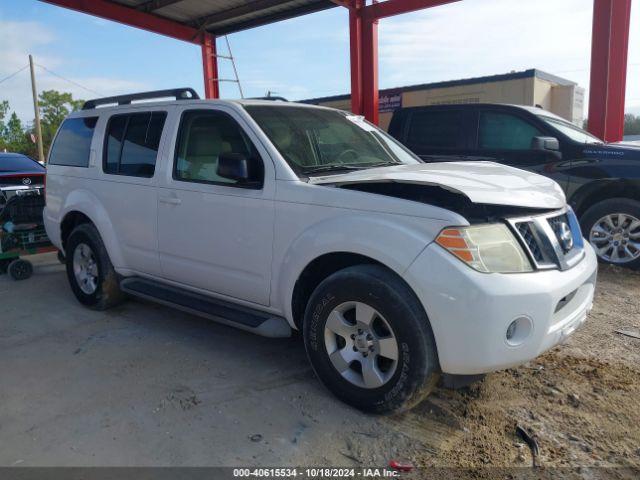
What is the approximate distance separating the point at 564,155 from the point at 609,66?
11.0 feet

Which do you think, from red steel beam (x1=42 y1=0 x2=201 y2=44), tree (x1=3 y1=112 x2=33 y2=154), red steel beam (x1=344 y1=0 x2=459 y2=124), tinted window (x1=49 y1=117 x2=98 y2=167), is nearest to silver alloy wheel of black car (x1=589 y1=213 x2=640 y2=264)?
tinted window (x1=49 y1=117 x2=98 y2=167)

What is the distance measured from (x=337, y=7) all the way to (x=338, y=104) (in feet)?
26.1

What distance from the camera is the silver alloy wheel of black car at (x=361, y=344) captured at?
9.57 feet

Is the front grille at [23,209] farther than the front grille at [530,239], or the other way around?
the front grille at [23,209]

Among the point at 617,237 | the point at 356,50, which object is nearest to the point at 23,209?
the point at 617,237

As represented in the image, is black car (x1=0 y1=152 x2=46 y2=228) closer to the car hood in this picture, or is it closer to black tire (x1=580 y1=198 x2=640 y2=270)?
the car hood

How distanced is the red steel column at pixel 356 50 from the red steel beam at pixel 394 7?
0.20 m

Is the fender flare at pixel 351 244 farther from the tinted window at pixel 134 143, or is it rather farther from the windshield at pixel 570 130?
the windshield at pixel 570 130

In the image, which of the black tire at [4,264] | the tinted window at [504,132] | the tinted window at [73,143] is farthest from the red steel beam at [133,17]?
the tinted window at [504,132]

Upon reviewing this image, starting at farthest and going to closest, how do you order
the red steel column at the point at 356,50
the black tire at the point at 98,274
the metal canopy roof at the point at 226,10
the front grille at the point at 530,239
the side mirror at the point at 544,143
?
the metal canopy roof at the point at 226,10 < the red steel column at the point at 356,50 < the side mirror at the point at 544,143 < the black tire at the point at 98,274 < the front grille at the point at 530,239

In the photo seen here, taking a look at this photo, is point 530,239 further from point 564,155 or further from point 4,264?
point 4,264

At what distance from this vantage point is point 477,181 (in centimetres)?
316

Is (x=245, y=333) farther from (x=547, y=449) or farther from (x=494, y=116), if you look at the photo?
(x=494, y=116)

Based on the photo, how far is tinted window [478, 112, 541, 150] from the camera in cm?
668
